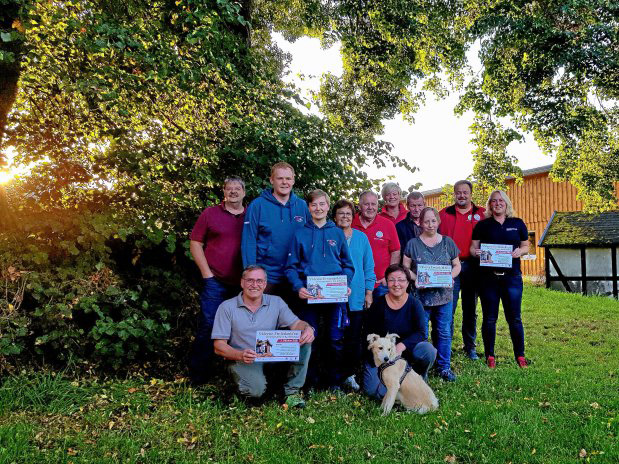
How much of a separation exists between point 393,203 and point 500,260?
5.32ft

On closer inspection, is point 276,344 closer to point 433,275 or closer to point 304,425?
point 304,425

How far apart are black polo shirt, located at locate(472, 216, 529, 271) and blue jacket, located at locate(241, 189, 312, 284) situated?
281cm

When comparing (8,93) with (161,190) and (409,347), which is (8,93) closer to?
(161,190)

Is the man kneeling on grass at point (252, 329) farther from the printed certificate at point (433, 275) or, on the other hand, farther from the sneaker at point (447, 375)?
the sneaker at point (447, 375)

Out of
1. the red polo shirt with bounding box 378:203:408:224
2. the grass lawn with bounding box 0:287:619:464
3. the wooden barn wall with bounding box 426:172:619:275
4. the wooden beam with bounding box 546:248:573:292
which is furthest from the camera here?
the wooden barn wall with bounding box 426:172:619:275

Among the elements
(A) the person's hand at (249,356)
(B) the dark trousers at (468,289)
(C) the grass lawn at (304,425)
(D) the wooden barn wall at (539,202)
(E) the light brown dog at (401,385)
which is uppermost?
(D) the wooden barn wall at (539,202)

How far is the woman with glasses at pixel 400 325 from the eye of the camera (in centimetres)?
484

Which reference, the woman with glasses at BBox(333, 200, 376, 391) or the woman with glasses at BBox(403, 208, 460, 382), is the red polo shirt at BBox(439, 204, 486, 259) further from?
the woman with glasses at BBox(333, 200, 376, 391)

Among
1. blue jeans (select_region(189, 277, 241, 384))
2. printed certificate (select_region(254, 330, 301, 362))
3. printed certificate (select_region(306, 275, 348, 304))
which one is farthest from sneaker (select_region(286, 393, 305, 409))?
blue jeans (select_region(189, 277, 241, 384))

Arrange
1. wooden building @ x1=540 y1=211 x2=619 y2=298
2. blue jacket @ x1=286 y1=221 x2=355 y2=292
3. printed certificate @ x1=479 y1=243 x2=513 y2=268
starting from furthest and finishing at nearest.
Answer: wooden building @ x1=540 y1=211 x2=619 y2=298, printed certificate @ x1=479 y1=243 x2=513 y2=268, blue jacket @ x1=286 y1=221 x2=355 y2=292

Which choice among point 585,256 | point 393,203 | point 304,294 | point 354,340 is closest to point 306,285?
point 304,294

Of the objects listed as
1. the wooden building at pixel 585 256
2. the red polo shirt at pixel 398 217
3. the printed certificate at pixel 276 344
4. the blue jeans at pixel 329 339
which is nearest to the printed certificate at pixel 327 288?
the blue jeans at pixel 329 339

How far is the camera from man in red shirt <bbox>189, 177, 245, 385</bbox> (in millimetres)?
4875

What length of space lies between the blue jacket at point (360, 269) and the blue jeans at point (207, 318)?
1311mm
